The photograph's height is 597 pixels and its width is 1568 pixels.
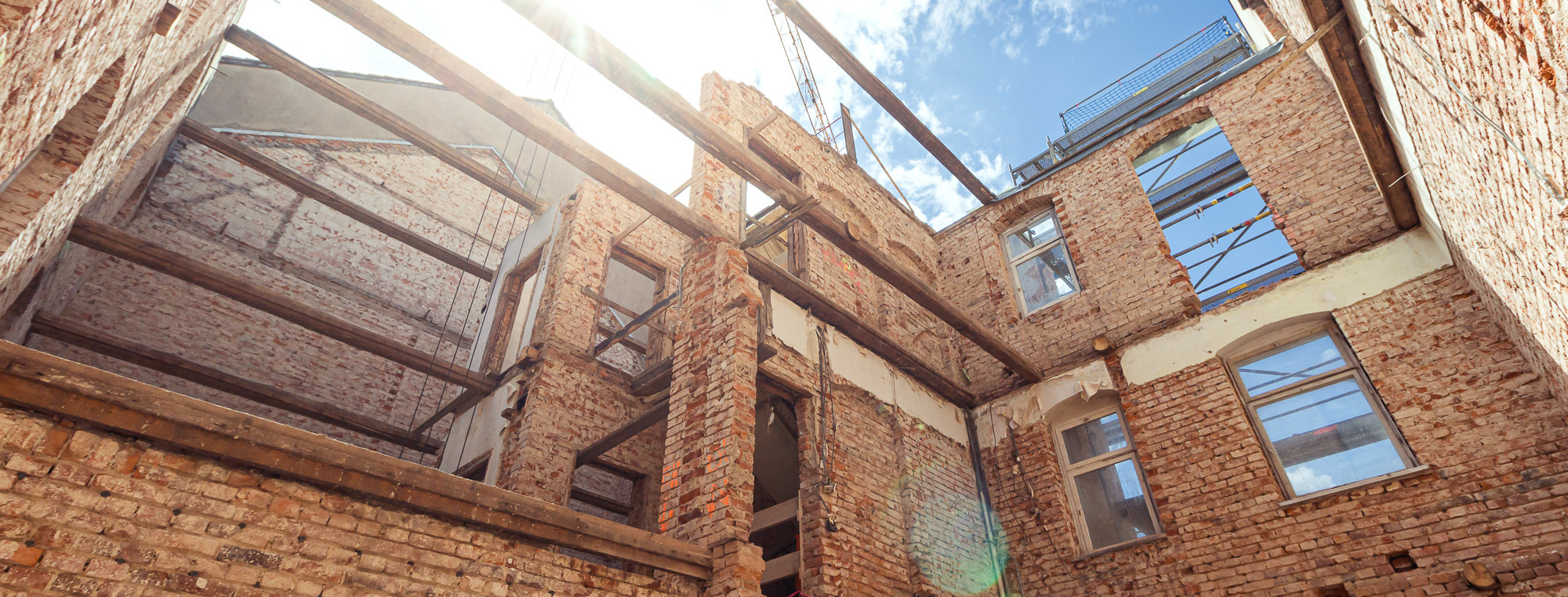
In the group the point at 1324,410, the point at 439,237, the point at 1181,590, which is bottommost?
the point at 1181,590

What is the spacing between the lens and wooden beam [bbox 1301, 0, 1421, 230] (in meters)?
5.13

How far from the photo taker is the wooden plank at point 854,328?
7.18 m

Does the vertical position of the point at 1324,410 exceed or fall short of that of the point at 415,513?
it exceeds it

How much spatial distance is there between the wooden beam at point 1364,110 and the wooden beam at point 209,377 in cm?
1186

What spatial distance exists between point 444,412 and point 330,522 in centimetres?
683

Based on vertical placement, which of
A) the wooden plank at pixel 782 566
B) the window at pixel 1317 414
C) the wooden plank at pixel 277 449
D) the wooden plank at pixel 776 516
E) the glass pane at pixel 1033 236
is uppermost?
the glass pane at pixel 1033 236

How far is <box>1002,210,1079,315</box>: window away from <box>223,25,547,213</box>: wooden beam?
24.2ft

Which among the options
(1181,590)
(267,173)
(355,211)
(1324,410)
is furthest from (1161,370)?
(267,173)

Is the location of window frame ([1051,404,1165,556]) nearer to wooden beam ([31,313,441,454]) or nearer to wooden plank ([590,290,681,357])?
wooden plank ([590,290,681,357])

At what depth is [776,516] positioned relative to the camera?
7.57 metres

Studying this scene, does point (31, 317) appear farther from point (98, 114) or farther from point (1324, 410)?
point (1324, 410)

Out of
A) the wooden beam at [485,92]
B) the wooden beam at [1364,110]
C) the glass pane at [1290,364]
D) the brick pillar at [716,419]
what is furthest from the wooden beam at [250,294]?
the wooden beam at [1364,110]

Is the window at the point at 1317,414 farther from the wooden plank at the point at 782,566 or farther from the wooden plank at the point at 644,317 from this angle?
the wooden plank at the point at 644,317

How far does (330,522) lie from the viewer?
340cm
